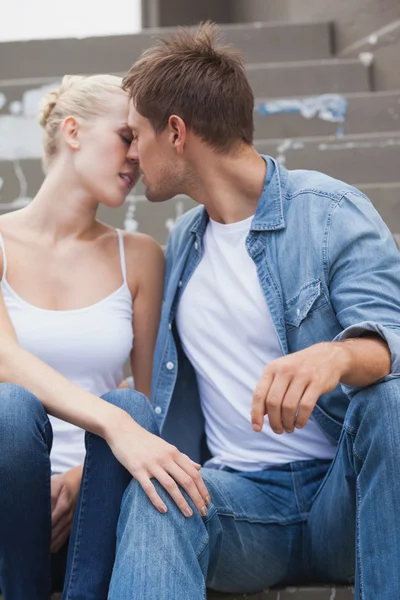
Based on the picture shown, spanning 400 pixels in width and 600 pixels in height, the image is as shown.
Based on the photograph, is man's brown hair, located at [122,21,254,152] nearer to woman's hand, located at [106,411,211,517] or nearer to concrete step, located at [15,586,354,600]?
woman's hand, located at [106,411,211,517]

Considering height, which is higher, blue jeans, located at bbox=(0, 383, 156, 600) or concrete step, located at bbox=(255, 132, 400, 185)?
concrete step, located at bbox=(255, 132, 400, 185)

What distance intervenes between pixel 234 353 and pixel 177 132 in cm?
40

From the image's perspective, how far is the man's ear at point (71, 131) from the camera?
1562mm

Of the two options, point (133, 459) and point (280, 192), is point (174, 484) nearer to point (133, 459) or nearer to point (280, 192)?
point (133, 459)

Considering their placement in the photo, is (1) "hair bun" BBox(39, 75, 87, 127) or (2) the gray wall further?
(2) the gray wall

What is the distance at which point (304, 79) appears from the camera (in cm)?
284

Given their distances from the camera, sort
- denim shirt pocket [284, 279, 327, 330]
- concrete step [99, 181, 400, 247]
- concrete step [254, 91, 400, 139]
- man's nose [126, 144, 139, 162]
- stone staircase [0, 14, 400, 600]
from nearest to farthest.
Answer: denim shirt pocket [284, 279, 327, 330]
man's nose [126, 144, 139, 162]
concrete step [99, 181, 400, 247]
stone staircase [0, 14, 400, 600]
concrete step [254, 91, 400, 139]

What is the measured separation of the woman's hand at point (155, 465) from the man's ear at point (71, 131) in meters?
0.63

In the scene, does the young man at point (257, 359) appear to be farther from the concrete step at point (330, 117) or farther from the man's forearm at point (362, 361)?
the concrete step at point (330, 117)

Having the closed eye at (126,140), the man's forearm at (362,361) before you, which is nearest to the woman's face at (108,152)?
the closed eye at (126,140)

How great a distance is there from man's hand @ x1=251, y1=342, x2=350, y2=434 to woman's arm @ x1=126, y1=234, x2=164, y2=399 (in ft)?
1.80

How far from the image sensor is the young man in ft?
3.41

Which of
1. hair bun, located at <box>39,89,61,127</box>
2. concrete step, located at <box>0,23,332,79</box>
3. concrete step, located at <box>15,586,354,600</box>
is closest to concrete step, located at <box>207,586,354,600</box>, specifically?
concrete step, located at <box>15,586,354,600</box>

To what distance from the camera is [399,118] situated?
2684 millimetres
